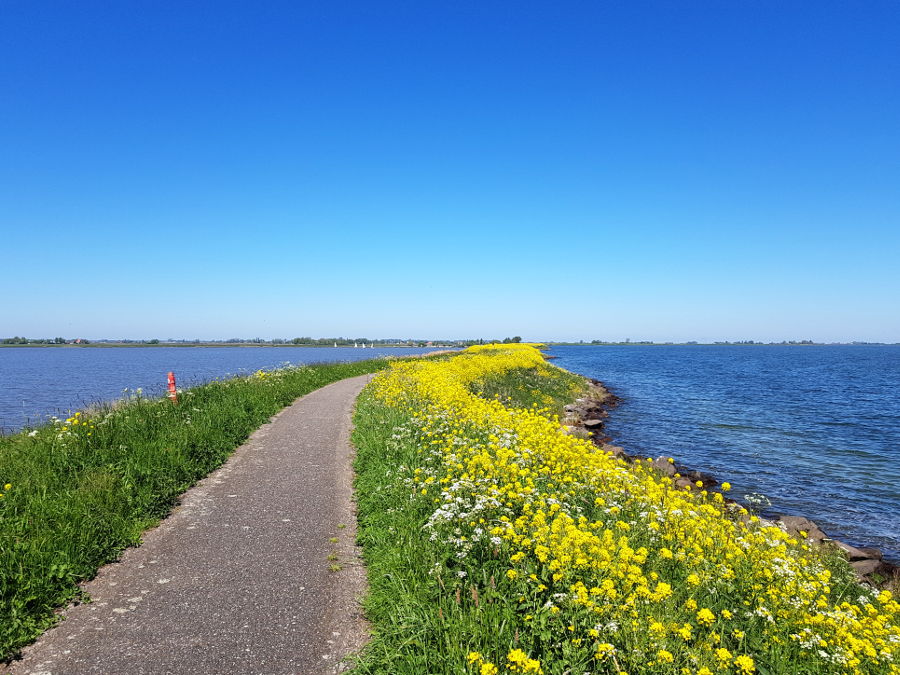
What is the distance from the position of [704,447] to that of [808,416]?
45.5 ft

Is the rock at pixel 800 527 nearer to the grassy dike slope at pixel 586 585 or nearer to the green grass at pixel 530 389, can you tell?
the grassy dike slope at pixel 586 585

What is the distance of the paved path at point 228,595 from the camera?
4.64 meters

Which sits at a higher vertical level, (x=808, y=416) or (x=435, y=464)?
(x=435, y=464)

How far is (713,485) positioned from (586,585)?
13.3m

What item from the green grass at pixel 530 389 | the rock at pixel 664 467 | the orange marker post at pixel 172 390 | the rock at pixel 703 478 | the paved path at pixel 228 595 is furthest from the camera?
the green grass at pixel 530 389

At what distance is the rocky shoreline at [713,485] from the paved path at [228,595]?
20.4 ft

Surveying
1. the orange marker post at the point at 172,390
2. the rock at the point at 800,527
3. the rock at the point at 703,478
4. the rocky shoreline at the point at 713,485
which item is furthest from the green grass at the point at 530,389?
the orange marker post at the point at 172,390

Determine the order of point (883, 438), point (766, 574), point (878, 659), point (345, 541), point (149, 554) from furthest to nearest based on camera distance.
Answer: point (883, 438), point (345, 541), point (149, 554), point (766, 574), point (878, 659)

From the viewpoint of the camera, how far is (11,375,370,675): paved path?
15.2 feet

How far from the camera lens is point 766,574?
208 inches

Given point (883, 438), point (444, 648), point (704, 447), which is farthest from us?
point (883, 438)

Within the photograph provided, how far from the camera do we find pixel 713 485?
51.1ft

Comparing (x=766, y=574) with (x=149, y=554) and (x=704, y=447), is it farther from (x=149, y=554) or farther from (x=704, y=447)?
(x=704, y=447)

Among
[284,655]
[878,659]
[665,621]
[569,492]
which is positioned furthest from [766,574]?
[284,655]
